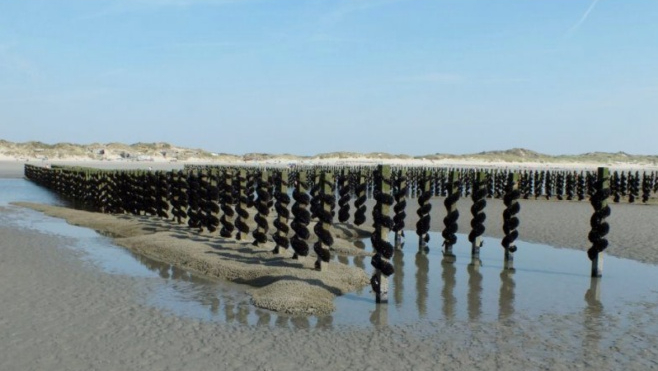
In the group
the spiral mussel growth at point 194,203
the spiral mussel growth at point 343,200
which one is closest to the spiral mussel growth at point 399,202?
the spiral mussel growth at point 343,200

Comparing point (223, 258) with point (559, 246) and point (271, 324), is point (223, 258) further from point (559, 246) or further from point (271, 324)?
point (559, 246)

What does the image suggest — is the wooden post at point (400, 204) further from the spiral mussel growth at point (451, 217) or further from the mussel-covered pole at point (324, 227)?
the mussel-covered pole at point (324, 227)

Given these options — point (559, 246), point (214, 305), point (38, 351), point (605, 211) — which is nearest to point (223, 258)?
point (214, 305)

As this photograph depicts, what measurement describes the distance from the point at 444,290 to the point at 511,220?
212 inches

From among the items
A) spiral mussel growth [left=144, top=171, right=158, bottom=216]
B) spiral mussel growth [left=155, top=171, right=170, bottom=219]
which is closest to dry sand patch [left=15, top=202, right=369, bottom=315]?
spiral mussel growth [left=155, top=171, right=170, bottom=219]

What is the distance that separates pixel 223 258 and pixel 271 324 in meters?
5.99

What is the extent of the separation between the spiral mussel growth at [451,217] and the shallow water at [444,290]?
597 millimetres

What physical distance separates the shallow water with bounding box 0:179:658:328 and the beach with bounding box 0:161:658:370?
139mm

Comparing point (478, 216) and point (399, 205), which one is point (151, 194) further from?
point (478, 216)

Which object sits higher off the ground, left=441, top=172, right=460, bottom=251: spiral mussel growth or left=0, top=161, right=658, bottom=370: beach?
left=441, top=172, right=460, bottom=251: spiral mussel growth

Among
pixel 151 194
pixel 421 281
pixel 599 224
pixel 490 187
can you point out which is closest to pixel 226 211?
pixel 421 281

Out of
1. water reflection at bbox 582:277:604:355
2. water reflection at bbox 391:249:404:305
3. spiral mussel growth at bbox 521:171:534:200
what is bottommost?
water reflection at bbox 391:249:404:305

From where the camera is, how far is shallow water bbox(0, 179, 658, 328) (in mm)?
11508

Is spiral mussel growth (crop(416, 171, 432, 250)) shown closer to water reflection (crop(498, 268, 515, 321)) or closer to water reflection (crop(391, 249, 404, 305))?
water reflection (crop(391, 249, 404, 305))
